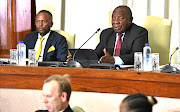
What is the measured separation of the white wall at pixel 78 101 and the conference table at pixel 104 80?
0.03 metres

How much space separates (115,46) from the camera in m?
3.52

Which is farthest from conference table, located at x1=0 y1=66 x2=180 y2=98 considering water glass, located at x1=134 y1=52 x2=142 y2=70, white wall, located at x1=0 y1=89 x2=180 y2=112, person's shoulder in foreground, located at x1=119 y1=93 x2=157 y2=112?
person's shoulder in foreground, located at x1=119 y1=93 x2=157 y2=112

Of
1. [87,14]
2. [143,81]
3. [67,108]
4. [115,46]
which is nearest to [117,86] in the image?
[143,81]

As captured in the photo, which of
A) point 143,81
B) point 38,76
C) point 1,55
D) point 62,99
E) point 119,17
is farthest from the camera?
point 1,55

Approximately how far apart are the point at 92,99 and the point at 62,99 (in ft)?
1.51

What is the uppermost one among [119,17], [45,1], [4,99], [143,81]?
[45,1]

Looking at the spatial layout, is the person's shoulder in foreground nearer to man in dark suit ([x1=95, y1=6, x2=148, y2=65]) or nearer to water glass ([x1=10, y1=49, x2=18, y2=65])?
water glass ([x1=10, y1=49, x2=18, y2=65])

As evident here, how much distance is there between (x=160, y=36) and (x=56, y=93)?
186cm

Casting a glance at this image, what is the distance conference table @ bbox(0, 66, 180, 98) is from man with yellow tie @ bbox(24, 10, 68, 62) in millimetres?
1083

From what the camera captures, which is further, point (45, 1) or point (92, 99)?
point (45, 1)

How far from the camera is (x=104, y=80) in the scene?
2281mm

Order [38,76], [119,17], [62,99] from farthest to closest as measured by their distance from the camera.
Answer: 1. [119,17]
2. [38,76]
3. [62,99]

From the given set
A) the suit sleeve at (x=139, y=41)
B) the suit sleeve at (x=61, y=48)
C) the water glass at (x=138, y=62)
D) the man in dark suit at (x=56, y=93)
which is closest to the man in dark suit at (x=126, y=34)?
the suit sleeve at (x=139, y=41)

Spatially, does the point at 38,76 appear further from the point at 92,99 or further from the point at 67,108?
the point at 67,108
